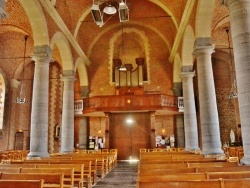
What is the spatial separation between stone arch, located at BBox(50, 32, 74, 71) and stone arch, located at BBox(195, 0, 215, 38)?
21.7 feet

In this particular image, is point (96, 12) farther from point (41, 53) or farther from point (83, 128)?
point (83, 128)

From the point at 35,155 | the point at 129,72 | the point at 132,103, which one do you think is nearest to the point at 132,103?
the point at 132,103

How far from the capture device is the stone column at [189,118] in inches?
534

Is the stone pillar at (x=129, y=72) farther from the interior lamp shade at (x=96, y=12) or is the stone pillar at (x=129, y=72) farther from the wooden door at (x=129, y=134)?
the interior lamp shade at (x=96, y=12)

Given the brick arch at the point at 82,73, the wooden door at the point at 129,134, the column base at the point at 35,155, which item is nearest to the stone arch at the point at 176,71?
the wooden door at the point at 129,134

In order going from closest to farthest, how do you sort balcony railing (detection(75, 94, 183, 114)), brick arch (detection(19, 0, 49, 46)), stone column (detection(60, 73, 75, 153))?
brick arch (detection(19, 0, 49, 46)) → stone column (detection(60, 73, 75, 153)) → balcony railing (detection(75, 94, 183, 114))

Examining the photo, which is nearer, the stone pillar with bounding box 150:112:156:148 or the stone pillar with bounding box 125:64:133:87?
the stone pillar with bounding box 150:112:156:148

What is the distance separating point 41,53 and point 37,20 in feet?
4.48

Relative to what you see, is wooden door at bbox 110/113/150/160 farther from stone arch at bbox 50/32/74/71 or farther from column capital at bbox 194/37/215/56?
column capital at bbox 194/37/215/56

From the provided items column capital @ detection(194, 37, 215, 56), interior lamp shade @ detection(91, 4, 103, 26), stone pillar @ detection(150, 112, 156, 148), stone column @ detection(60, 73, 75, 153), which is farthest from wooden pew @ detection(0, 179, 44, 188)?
stone pillar @ detection(150, 112, 156, 148)

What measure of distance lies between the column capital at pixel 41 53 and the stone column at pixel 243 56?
752cm

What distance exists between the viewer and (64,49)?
13938mm

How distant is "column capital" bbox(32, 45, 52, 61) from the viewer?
34.7ft

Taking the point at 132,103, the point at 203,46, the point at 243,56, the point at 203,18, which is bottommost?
the point at 243,56
